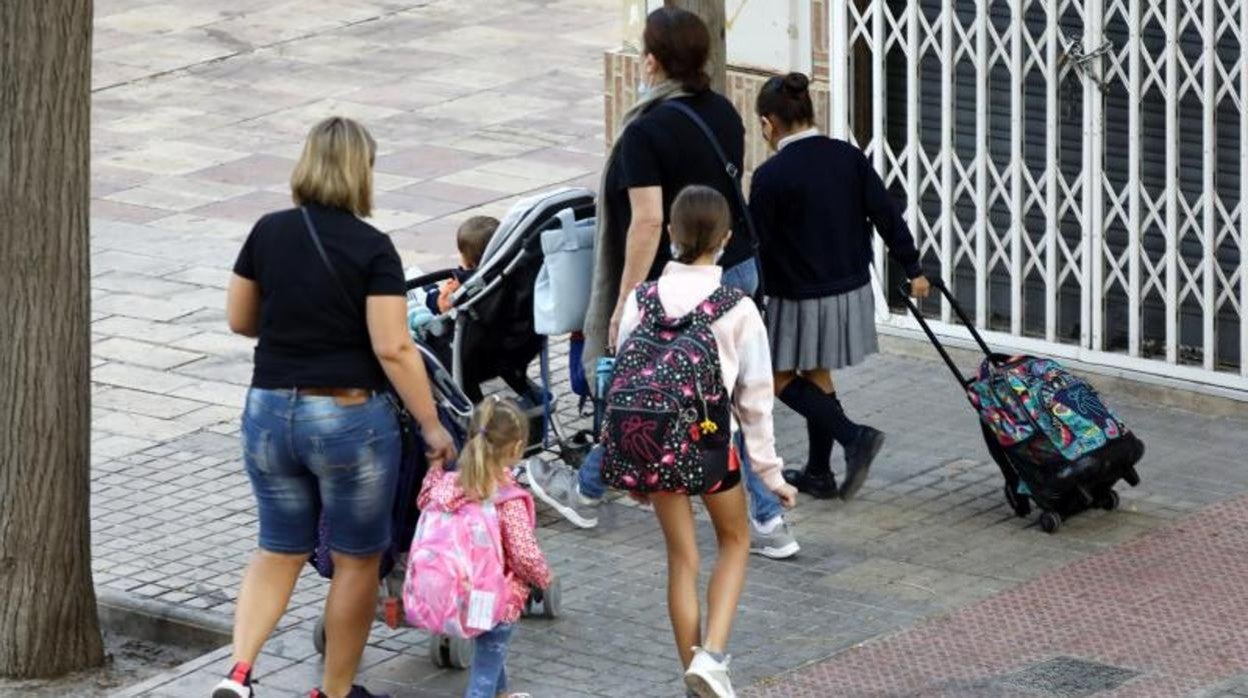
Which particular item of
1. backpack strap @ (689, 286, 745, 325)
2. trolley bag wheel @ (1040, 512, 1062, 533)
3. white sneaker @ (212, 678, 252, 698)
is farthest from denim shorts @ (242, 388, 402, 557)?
trolley bag wheel @ (1040, 512, 1062, 533)

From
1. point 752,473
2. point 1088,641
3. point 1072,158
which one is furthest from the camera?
point 1072,158

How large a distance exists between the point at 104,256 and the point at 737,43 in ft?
12.6

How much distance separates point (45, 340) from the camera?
28.1 ft

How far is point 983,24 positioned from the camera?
11.6 metres

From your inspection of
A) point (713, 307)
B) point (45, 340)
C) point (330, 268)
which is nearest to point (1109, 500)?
point (713, 307)

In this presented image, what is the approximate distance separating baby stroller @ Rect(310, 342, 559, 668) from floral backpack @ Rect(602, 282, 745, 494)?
636 mm

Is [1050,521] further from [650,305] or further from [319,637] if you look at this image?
[319,637]

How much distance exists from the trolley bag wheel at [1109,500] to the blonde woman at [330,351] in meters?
3.02

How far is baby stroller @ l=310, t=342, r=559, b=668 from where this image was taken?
7965mm

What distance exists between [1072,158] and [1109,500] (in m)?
2.24

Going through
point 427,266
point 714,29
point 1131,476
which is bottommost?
point 1131,476

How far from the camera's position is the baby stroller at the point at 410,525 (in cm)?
796

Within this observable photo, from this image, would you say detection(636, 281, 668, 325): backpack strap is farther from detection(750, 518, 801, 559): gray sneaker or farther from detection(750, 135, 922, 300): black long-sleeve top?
detection(750, 135, 922, 300): black long-sleeve top

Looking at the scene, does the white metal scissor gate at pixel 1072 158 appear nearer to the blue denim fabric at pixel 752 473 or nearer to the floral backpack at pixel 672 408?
the blue denim fabric at pixel 752 473
